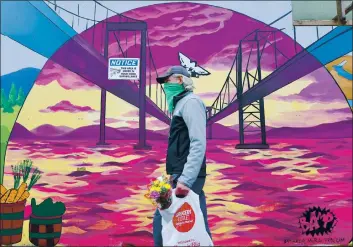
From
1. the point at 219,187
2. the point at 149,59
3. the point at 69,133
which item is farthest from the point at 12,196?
the point at 219,187

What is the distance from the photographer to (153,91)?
3.87 metres

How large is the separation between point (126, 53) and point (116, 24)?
0.32 metres

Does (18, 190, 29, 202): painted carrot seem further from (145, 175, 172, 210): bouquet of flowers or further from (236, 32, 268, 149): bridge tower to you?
(236, 32, 268, 149): bridge tower

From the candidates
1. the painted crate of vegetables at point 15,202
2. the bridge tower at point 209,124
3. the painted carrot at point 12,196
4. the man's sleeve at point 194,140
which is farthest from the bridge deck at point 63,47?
the man's sleeve at point 194,140

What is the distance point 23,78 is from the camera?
Result: 3820 mm

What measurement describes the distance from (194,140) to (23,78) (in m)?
2.25

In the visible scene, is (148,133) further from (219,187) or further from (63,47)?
(63,47)

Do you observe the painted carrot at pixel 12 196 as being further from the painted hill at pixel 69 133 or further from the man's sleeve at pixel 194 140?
the man's sleeve at pixel 194 140

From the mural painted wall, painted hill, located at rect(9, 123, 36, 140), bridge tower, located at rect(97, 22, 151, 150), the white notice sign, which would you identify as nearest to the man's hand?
the mural painted wall

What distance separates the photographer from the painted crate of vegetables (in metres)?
3.54

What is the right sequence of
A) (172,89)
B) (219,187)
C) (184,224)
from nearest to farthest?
(184,224) < (172,89) < (219,187)

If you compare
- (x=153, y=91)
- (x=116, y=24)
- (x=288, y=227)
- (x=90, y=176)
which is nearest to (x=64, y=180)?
(x=90, y=176)

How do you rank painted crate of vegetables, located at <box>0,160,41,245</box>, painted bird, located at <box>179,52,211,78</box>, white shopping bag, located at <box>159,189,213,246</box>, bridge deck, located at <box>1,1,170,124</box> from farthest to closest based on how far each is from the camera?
painted bird, located at <box>179,52,211,78</box> < bridge deck, located at <box>1,1,170,124</box> < painted crate of vegetables, located at <box>0,160,41,245</box> < white shopping bag, located at <box>159,189,213,246</box>

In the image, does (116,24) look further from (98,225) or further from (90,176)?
(98,225)
